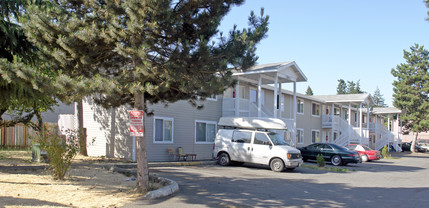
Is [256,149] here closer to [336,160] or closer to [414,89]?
[336,160]

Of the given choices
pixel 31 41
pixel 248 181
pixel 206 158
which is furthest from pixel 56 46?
pixel 206 158

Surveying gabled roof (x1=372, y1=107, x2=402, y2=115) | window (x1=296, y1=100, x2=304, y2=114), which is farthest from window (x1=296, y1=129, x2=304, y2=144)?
gabled roof (x1=372, y1=107, x2=402, y2=115)

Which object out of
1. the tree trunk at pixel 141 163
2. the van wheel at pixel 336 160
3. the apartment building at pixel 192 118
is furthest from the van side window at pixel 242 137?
the tree trunk at pixel 141 163

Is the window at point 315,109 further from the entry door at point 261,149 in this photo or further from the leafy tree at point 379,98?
the leafy tree at point 379,98

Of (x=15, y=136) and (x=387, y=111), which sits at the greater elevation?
(x=387, y=111)

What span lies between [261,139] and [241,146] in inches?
42.5

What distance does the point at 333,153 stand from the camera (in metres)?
22.8

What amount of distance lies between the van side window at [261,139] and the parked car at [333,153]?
7.34m

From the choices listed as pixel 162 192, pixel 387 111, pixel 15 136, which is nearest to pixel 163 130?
pixel 162 192

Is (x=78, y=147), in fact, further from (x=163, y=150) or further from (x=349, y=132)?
(x=349, y=132)

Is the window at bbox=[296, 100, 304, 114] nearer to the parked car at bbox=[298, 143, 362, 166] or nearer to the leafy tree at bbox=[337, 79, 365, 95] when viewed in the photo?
the parked car at bbox=[298, 143, 362, 166]

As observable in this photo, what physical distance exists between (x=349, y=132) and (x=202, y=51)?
2971 centimetres

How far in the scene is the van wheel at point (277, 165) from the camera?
16.8m

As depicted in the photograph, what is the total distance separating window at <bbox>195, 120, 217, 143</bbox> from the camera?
2223 cm
